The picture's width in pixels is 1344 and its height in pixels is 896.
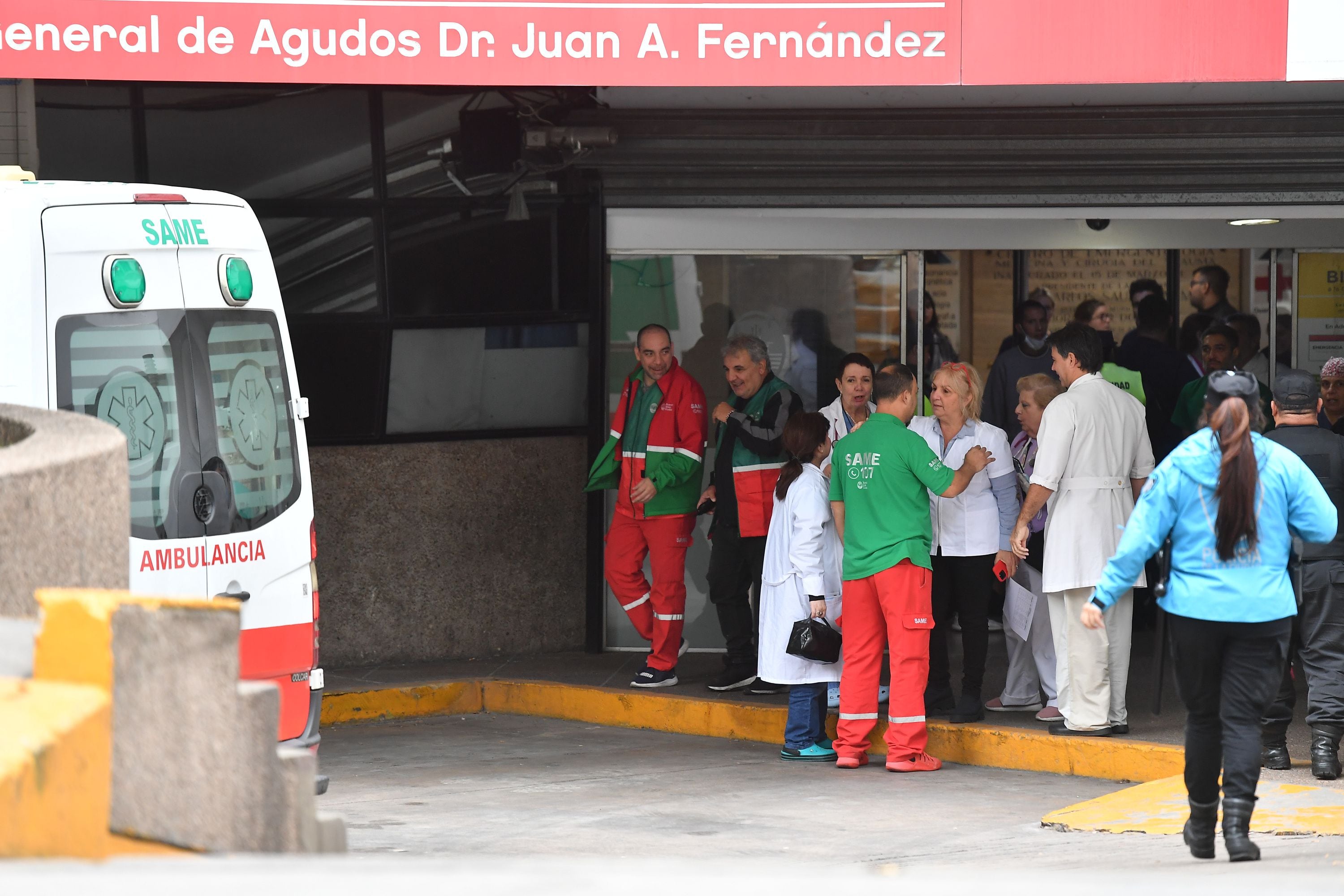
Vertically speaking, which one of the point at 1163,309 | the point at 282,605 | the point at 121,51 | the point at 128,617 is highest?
the point at 121,51

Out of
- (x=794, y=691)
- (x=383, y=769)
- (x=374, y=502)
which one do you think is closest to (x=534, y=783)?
(x=383, y=769)

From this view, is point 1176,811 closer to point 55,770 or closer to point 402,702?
point 402,702

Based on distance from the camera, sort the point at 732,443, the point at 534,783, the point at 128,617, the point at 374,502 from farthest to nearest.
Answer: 1. the point at 374,502
2. the point at 732,443
3. the point at 534,783
4. the point at 128,617

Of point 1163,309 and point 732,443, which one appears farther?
point 1163,309

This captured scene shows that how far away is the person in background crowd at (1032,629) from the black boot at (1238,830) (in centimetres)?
248

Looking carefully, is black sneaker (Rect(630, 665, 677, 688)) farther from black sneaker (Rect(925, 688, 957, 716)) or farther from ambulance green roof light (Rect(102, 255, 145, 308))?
ambulance green roof light (Rect(102, 255, 145, 308))

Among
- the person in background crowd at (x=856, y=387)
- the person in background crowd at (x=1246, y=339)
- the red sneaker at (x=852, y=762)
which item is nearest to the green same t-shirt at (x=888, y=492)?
the red sneaker at (x=852, y=762)

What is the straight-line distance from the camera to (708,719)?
28.0 ft

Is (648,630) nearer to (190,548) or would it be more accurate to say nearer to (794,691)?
(794,691)

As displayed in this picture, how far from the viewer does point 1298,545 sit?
6762mm

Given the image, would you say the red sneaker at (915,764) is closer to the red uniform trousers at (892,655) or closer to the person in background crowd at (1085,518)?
the red uniform trousers at (892,655)

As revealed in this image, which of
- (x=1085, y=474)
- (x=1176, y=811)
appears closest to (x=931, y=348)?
(x=1085, y=474)

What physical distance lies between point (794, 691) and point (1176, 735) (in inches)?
68.7

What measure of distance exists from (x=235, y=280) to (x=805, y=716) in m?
3.38
